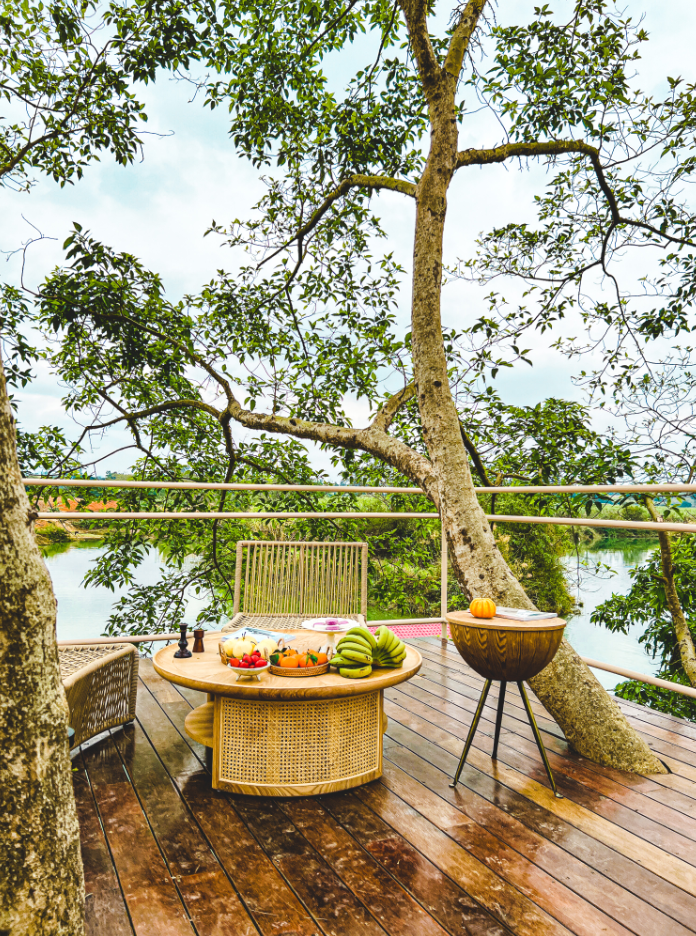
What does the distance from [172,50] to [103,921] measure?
4.94 m

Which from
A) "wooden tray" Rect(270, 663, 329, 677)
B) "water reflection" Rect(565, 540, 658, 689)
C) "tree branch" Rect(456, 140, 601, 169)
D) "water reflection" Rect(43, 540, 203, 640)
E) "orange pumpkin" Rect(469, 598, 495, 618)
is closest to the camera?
"wooden tray" Rect(270, 663, 329, 677)

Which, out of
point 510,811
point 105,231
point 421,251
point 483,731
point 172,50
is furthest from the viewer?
point 105,231

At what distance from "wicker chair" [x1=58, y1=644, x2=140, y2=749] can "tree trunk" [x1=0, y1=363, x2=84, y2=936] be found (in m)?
1.16

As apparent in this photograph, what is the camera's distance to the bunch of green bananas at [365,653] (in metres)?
2.11

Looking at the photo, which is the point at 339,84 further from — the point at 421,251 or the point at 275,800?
the point at 275,800

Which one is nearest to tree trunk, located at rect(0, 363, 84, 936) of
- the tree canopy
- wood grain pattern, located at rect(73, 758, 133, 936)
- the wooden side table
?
wood grain pattern, located at rect(73, 758, 133, 936)

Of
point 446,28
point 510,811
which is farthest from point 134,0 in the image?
point 510,811

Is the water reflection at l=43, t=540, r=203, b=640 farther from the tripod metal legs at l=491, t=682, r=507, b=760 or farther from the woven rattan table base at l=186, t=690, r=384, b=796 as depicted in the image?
the tripod metal legs at l=491, t=682, r=507, b=760

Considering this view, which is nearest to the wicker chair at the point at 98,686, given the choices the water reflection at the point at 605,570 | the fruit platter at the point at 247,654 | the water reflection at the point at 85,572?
the fruit platter at the point at 247,654

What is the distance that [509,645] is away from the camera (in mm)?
2051

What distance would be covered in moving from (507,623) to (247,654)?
95cm

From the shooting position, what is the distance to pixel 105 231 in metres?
4.78

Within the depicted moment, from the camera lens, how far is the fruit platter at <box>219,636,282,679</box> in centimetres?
203

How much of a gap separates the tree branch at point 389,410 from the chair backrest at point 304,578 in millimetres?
996
